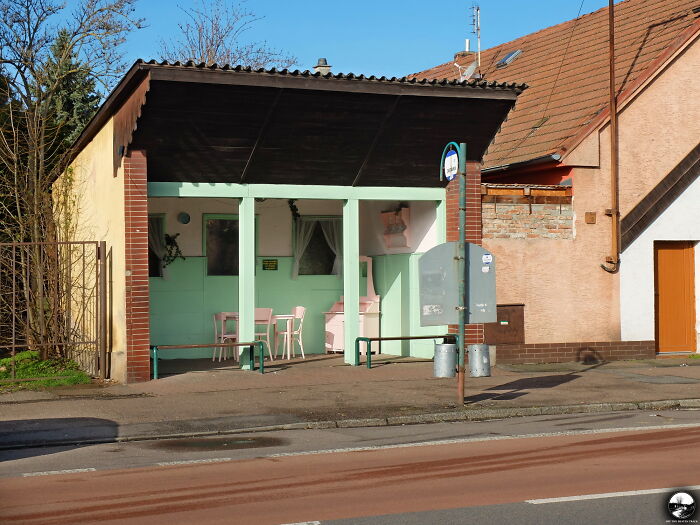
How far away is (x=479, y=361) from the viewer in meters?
14.0

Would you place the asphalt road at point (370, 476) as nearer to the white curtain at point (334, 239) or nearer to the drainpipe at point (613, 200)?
the drainpipe at point (613, 200)

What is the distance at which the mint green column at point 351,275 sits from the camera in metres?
18.1

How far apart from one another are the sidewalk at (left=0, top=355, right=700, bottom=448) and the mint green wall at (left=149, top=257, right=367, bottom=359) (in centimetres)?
142

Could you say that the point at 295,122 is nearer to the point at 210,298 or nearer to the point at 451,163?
the point at 451,163

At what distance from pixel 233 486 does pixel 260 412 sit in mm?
4684

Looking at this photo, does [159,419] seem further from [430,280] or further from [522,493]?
[522,493]

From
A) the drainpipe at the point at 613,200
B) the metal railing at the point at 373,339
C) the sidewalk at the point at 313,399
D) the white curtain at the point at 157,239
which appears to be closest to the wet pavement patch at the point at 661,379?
the sidewalk at the point at 313,399

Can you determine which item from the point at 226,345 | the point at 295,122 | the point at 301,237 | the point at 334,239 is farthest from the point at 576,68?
the point at 226,345

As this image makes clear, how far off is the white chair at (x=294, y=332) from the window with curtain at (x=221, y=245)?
149 cm

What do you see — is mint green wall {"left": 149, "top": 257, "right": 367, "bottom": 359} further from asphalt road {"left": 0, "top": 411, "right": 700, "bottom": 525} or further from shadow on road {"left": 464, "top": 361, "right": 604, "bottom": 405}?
asphalt road {"left": 0, "top": 411, "right": 700, "bottom": 525}

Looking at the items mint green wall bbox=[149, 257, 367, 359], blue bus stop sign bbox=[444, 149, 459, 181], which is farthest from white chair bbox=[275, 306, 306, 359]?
blue bus stop sign bbox=[444, 149, 459, 181]

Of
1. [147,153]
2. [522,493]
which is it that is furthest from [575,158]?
[522,493]

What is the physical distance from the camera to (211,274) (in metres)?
20.3

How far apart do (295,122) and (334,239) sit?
4.89 meters
